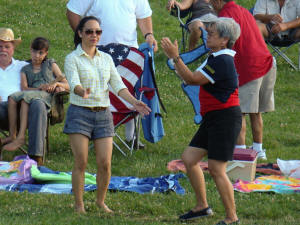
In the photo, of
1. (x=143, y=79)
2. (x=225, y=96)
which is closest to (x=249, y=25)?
(x=143, y=79)

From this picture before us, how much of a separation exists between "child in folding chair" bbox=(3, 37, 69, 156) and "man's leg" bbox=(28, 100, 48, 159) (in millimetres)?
91

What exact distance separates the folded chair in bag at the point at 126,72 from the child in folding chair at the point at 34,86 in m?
0.68

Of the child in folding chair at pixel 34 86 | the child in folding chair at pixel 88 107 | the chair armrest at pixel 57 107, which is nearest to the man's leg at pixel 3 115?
the child in folding chair at pixel 34 86

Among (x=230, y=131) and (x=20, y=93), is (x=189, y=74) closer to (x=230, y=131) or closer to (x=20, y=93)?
(x=230, y=131)

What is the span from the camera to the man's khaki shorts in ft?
26.3

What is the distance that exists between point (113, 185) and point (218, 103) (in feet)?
5.82

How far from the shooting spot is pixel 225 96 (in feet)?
Answer: 18.2

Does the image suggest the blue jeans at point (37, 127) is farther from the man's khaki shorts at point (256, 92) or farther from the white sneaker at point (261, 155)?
the white sneaker at point (261, 155)

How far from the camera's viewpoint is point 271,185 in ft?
23.1

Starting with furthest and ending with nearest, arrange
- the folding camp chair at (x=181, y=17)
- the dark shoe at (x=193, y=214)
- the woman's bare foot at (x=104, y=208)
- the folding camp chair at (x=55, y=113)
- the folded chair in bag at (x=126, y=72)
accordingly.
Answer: the folding camp chair at (x=181, y=17)
the folded chair in bag at (x=126, y=72)
the folding camp chair at (x=55, y=113)
the woman's bare foot at (x=104, y=208)
the dark shoe at (x=193, y=214)

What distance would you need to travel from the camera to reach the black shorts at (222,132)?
216 inches

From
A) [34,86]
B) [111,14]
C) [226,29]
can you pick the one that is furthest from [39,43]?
[226,29]

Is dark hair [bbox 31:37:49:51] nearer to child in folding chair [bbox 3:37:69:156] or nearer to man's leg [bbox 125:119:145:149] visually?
child in folding chair [bbox 3:37:69:156]

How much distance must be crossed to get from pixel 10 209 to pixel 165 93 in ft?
20.6
